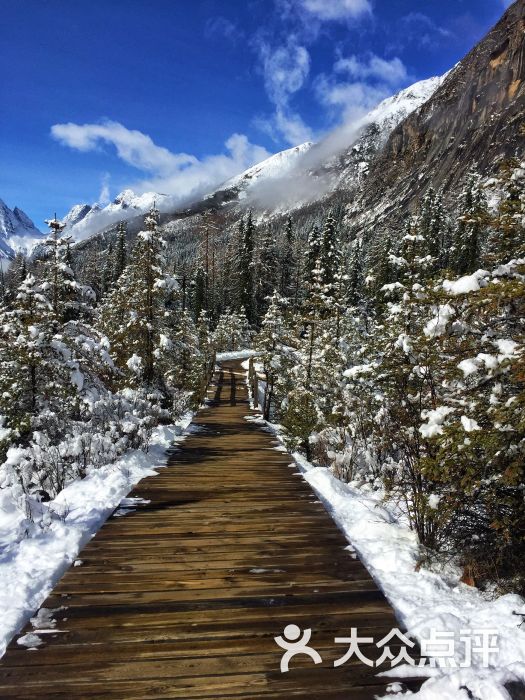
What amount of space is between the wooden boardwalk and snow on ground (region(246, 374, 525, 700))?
0.22 m

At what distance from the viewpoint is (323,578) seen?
4.09 m

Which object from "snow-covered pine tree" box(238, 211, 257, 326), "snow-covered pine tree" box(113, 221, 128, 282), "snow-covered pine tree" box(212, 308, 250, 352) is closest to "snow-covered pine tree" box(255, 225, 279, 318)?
"snow-covered pine tree" box(238, 211, 257, 326)

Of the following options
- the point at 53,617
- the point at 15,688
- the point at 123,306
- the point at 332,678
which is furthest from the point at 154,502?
the point at 123,306

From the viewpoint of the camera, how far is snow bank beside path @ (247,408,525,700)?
2730 millimetres

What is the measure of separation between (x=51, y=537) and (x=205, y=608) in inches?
86.0

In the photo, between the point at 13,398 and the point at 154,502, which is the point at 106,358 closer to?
the point at 13,398

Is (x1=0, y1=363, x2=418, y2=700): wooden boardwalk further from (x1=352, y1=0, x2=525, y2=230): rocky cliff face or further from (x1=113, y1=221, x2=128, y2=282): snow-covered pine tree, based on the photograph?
(x1=352, y1=0, x2=525, y2=230): rocky cliff face

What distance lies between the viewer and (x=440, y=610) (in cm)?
362

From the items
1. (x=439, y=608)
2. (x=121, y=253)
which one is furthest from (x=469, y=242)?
(x=439, y=608)

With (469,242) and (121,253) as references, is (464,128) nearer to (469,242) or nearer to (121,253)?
(469,242)

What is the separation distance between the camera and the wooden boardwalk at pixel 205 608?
278 cm

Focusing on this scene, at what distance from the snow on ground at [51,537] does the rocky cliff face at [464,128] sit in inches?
3859

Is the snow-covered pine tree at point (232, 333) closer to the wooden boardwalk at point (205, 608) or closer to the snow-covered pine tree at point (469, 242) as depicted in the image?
the snow-covered pine tree at point (469, 242)

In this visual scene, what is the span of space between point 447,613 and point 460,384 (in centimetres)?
221
